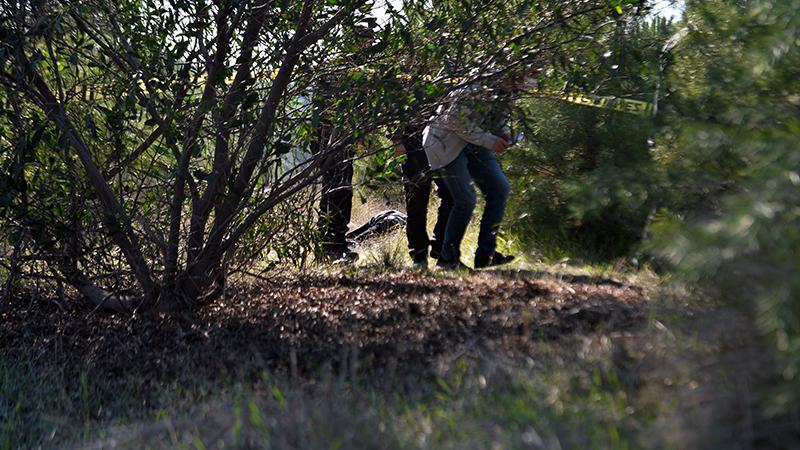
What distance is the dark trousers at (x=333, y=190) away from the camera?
625 centimetres

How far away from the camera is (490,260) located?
761 cm

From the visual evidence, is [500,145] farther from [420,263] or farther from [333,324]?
[333,324]

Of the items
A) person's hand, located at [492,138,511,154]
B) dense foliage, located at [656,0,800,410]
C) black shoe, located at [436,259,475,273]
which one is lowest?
black shoe, located at [436,259,475,273]

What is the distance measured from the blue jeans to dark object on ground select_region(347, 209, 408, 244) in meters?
3.01

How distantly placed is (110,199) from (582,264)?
2960 mm

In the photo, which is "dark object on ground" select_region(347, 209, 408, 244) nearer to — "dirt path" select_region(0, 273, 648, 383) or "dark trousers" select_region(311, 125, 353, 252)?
"dark trousers" select_region(311, 125, 353, 252)

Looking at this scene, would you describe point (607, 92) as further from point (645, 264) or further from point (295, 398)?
point (295, 398)

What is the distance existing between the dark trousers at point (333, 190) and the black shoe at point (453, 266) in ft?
2.50

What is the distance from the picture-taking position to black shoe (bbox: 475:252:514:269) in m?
7.54

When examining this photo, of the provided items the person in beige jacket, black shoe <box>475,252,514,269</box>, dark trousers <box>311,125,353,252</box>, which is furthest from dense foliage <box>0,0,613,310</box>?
black shoe <box>475,252,514,269</box>

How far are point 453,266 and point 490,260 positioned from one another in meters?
0.28

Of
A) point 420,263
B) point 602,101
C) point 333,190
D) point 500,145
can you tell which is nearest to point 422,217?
point 420,263

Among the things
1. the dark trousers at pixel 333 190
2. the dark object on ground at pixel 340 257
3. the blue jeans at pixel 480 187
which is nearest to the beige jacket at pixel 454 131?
the blue jeans at pixel 480 187

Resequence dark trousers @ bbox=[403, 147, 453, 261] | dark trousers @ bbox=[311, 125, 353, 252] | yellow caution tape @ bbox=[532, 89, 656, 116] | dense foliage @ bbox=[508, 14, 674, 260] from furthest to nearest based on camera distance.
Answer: dark trousers @ bbox=[403, 147, 453, 261] < dark trousers @ bbox=[311, 125, 353, 252] < yellow caution tape @ bbox=[532, 89, 656, 116] < dense foliage @ bbox=[508, 14, 674, 260]
